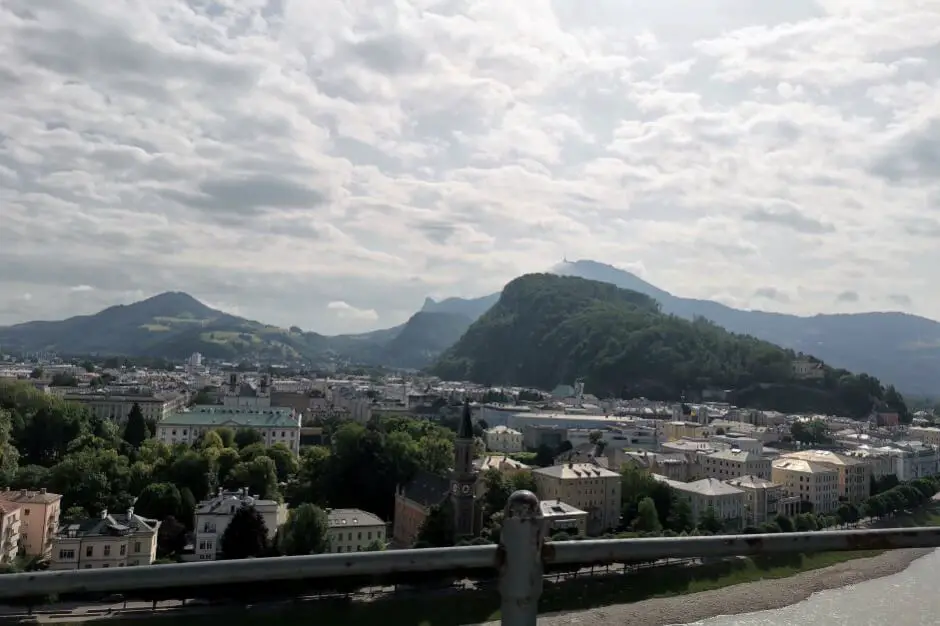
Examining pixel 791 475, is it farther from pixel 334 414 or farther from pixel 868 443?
pixel 334 414

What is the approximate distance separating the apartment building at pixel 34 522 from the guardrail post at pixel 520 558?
15205 millimetres

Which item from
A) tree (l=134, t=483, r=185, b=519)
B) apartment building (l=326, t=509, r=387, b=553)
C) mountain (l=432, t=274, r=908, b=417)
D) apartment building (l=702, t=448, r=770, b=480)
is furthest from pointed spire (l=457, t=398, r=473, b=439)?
mountain (l=432, t=274, r=908, b=417)

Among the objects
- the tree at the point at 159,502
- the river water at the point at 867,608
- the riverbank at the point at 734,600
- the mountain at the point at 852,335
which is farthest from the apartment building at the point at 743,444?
the mountain at the point at 852,335

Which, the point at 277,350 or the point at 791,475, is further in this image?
the point at 277,350

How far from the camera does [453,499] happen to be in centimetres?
1620

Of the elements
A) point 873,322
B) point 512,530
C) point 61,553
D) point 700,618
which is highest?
point 873,322

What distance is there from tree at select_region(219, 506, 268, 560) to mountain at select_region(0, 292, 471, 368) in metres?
103

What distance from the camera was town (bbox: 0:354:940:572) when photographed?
13984mm

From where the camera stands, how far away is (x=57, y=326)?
159m

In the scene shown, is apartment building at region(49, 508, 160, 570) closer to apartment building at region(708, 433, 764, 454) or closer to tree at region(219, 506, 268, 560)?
tree at region(219, 506, 268, 560)

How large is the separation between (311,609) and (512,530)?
11126 mm

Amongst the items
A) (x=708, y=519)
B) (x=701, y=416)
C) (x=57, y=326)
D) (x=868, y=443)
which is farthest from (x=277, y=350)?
(x=708, y=519)

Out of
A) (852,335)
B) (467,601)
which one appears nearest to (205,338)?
(467,601)

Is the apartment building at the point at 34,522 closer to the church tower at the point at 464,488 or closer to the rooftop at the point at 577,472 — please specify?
the church tower at the point at 464,488
